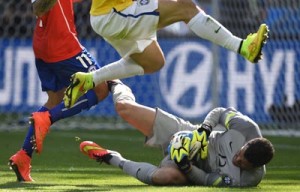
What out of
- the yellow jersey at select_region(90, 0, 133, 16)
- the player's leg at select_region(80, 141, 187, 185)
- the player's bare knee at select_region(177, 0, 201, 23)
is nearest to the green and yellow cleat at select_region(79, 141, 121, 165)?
the player's leg at select_region(80, 141, 187, 185)

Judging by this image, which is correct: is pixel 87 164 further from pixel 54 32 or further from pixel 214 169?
pixel 214 169

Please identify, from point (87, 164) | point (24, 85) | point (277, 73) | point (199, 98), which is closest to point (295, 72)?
point (277, 73)

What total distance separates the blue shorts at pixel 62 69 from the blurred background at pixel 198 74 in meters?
5.05

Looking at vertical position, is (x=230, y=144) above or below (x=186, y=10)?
below

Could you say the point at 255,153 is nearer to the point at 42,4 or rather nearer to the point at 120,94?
the point at 120,94

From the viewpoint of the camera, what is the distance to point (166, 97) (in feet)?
46.4

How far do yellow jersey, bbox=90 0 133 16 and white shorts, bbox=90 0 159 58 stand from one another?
0.03 metres

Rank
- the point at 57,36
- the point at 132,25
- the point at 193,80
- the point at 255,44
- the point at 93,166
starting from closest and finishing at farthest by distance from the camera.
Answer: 1. the point at 255,44
2. the point at 132,25
3. the point at 57,36
4. the point at 93,166
5. the point at 193,80

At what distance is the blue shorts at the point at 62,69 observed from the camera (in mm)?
8586

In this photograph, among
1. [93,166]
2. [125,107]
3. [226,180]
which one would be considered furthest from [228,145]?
[93,166]

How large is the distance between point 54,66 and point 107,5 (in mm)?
840

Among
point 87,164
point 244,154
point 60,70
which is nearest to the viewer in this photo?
point 244,154

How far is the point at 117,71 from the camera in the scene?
821 cm

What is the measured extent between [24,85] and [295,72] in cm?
331
